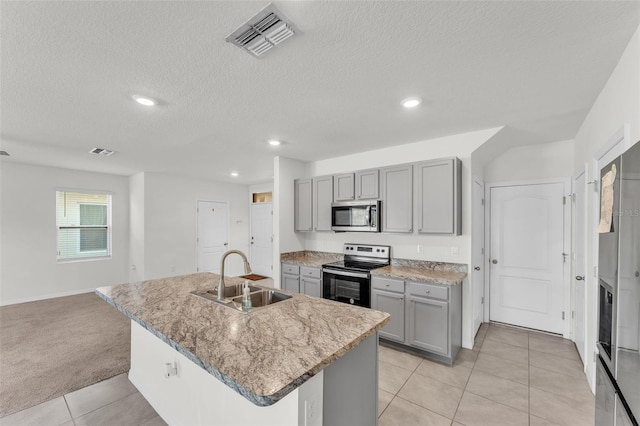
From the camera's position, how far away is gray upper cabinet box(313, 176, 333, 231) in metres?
4.21

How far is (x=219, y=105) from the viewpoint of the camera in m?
2.52

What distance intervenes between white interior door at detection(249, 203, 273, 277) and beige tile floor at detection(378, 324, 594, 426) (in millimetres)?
4554

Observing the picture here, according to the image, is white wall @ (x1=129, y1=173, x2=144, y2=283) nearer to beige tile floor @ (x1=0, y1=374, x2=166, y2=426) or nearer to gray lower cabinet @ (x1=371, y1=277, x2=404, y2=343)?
beige tile floor @ (x1=0, y1=374, x2=166, y2=426)

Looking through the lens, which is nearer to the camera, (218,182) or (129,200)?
(129,200)

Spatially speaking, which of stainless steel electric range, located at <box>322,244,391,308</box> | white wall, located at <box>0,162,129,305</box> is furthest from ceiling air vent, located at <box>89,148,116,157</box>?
stainless steel electric range, located at <box>322,244,391,308</box>

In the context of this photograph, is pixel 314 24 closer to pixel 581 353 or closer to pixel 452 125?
pixel 452 125

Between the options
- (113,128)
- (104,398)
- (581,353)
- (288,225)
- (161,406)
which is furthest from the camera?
(288,225)

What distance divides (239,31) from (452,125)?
7.75ft

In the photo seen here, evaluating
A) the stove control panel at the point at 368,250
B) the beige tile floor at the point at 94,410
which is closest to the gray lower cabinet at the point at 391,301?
the stove control panel at the point at 368,250

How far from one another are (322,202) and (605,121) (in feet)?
10.1

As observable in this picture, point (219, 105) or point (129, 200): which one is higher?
point (219, 105)

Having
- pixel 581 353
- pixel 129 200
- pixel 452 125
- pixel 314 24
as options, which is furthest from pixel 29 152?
pixel 581 353

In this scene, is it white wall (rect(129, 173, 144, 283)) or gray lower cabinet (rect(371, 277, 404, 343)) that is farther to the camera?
white wall (rect(129, 173, 144, 283))

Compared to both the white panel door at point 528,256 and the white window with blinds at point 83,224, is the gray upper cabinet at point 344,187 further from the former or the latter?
the white window with blinds at point 83,224
